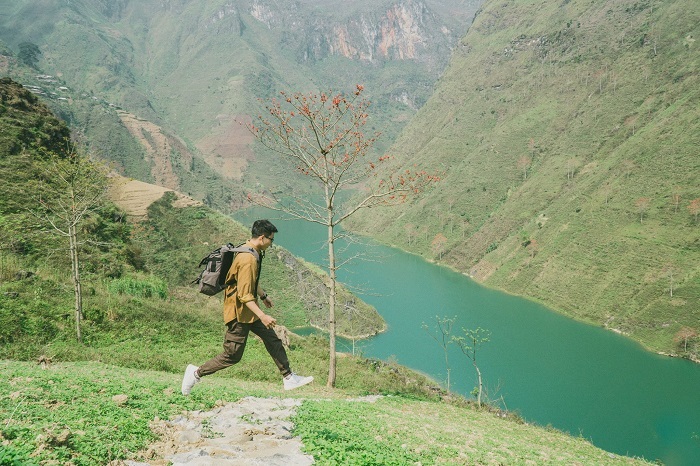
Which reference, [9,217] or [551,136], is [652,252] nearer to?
[551,136]

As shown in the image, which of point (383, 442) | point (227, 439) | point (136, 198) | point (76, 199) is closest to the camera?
point (227, 439)

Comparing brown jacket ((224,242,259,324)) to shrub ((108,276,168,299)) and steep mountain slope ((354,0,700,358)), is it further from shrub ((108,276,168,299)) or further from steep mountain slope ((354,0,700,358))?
steep mountain slope ((354,0,700,358))

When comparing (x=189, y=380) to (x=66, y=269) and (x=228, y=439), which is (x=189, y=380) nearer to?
(x=228, y=439)

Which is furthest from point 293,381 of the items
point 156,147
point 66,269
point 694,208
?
point 156,147

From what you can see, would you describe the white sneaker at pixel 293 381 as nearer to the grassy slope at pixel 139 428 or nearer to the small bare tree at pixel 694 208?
the grassy slope at pixel 139 428

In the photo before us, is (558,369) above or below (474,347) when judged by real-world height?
below

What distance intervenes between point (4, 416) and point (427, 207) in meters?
120

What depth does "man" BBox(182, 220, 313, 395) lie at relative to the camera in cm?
564

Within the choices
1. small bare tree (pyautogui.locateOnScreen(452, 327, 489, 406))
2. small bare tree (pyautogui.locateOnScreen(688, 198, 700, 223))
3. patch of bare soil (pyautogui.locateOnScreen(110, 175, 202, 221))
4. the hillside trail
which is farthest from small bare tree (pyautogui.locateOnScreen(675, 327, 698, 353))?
the hillside trail

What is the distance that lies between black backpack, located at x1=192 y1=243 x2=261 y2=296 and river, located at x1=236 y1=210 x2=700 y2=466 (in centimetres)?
2238

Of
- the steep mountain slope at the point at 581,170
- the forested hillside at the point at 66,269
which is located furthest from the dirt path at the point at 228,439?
the steep mountain slope at the point at 581,170

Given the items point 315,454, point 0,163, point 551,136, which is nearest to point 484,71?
point 551,136

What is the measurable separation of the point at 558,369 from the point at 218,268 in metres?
58.0

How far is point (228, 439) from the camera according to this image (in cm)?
521
